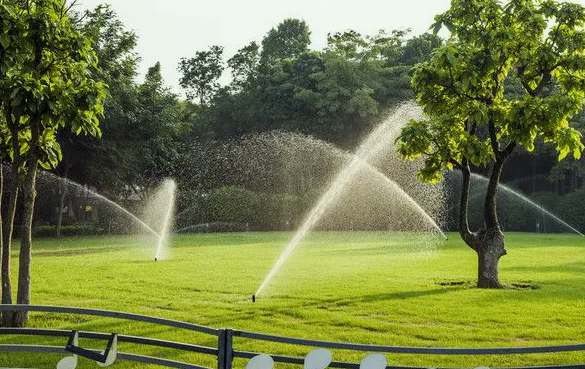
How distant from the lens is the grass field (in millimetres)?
9609

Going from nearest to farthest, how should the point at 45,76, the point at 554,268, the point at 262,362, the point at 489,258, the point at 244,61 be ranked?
the point at 262,362 → the point at 45,76 → the point at 489,258 → the point at 554,268 → the point at 244,61

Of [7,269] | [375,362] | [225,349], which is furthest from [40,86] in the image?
[375,362]

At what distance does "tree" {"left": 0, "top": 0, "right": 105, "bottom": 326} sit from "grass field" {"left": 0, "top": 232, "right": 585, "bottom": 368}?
2306mm

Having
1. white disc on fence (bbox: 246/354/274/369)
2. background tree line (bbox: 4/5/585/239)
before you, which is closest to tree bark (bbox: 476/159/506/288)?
white disc on fence (bbox: 246/354/274/369)

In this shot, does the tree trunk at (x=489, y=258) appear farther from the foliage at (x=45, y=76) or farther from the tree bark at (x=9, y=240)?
the tree bark at (x=9, y=240)

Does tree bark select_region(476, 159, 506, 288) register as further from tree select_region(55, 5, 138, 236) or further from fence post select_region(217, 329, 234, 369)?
tree select_region(55, 5, 138, 236)

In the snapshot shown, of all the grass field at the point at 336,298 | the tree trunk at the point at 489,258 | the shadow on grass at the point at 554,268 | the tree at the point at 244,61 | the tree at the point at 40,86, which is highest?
the tree at the point at 244,61

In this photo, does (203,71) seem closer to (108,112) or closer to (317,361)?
(108,112)

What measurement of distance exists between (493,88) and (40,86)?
9.54 meters

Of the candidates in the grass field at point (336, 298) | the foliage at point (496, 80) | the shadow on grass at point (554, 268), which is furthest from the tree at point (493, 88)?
the shadow on grass at point (554, 268)

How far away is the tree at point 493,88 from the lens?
13.7m

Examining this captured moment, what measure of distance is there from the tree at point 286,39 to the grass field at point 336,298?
40709 mm

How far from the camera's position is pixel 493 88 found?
15.2 metres

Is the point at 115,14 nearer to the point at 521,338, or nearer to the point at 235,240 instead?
the point at 235,240
